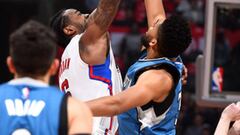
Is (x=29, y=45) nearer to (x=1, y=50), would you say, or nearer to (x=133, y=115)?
(x=133, y=115)

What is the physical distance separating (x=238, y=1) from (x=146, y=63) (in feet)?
9.95

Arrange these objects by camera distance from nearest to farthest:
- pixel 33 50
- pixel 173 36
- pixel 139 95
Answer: pixel 33 50 → pixel 139 95 → pixel 173 36

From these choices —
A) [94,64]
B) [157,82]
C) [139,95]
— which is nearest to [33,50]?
[139,95]

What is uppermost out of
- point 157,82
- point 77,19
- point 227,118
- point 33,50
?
point 33,50

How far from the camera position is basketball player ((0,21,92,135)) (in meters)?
3.59

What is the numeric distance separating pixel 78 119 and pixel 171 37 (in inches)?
63.3

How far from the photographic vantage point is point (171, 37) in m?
5.04

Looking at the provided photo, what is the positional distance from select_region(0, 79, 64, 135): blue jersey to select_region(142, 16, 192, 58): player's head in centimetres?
155

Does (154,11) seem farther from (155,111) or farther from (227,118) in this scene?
(227,118)

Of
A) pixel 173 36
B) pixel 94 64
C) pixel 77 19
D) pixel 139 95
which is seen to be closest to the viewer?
pixel 139 95

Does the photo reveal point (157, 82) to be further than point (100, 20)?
No

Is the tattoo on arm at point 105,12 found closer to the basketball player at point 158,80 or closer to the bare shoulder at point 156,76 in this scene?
the basketball player at point 158,80

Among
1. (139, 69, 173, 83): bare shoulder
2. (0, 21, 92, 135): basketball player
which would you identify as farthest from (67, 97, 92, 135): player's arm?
(139, 69, 173, 83): bare shoulder

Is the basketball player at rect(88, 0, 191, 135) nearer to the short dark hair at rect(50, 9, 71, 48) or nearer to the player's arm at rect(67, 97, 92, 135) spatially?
the short dark hair at rect(50, 9, 71, 48)
